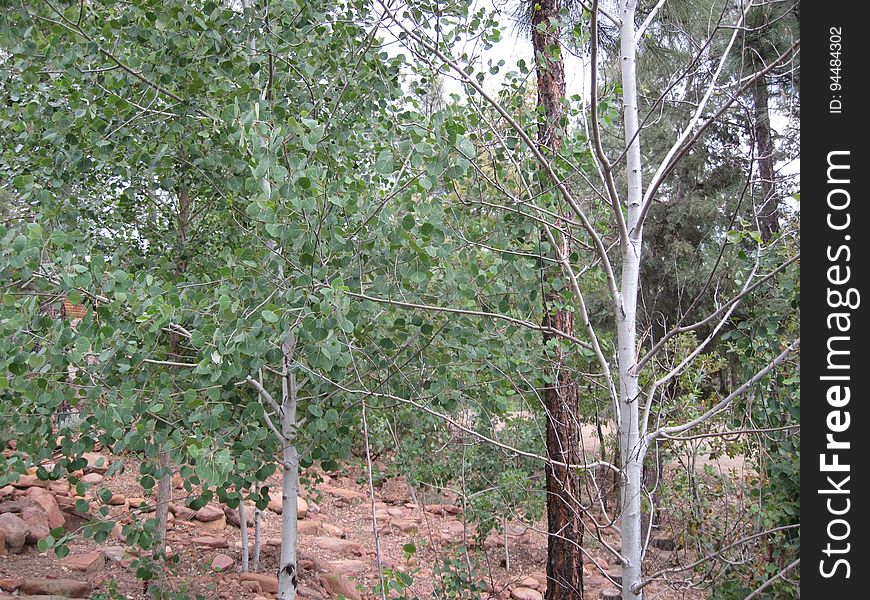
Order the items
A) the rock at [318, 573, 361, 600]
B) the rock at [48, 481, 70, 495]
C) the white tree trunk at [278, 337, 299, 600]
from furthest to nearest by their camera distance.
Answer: the rock at [48, 481, 70, 495], the rock at [318, 573, 361, 600], the white tree trunk at [278, 337, 299, 600]

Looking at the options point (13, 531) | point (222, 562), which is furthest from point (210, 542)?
point (13, 531)

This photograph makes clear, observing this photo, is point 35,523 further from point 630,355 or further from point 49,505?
point 630,355

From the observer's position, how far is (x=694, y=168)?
838 centimetres

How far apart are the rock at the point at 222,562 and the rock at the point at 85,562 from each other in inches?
30.0

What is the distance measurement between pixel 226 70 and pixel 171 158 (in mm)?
506

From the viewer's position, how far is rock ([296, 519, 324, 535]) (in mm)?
6281

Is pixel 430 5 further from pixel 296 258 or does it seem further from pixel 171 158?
pixel 171 158

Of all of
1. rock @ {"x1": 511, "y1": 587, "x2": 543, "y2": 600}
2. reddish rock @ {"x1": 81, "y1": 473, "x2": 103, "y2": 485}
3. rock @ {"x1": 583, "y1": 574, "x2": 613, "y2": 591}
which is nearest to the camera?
rock @ {"x1": 511, "y1": 587, "x2": 543, "y2": 600}

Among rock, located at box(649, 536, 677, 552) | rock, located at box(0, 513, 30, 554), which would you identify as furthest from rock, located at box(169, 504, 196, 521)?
rock, located at box(649, 536, 677, 552)

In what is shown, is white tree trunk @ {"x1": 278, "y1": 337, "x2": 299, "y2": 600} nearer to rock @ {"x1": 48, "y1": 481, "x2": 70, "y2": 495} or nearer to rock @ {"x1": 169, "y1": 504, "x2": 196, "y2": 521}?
rock @ {"x1": 169, "y1": 504, "x2": 196, "y2": 521}

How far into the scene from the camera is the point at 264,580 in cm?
458

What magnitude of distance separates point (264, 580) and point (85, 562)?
4.12ft

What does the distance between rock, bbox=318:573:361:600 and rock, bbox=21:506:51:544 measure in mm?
2112
